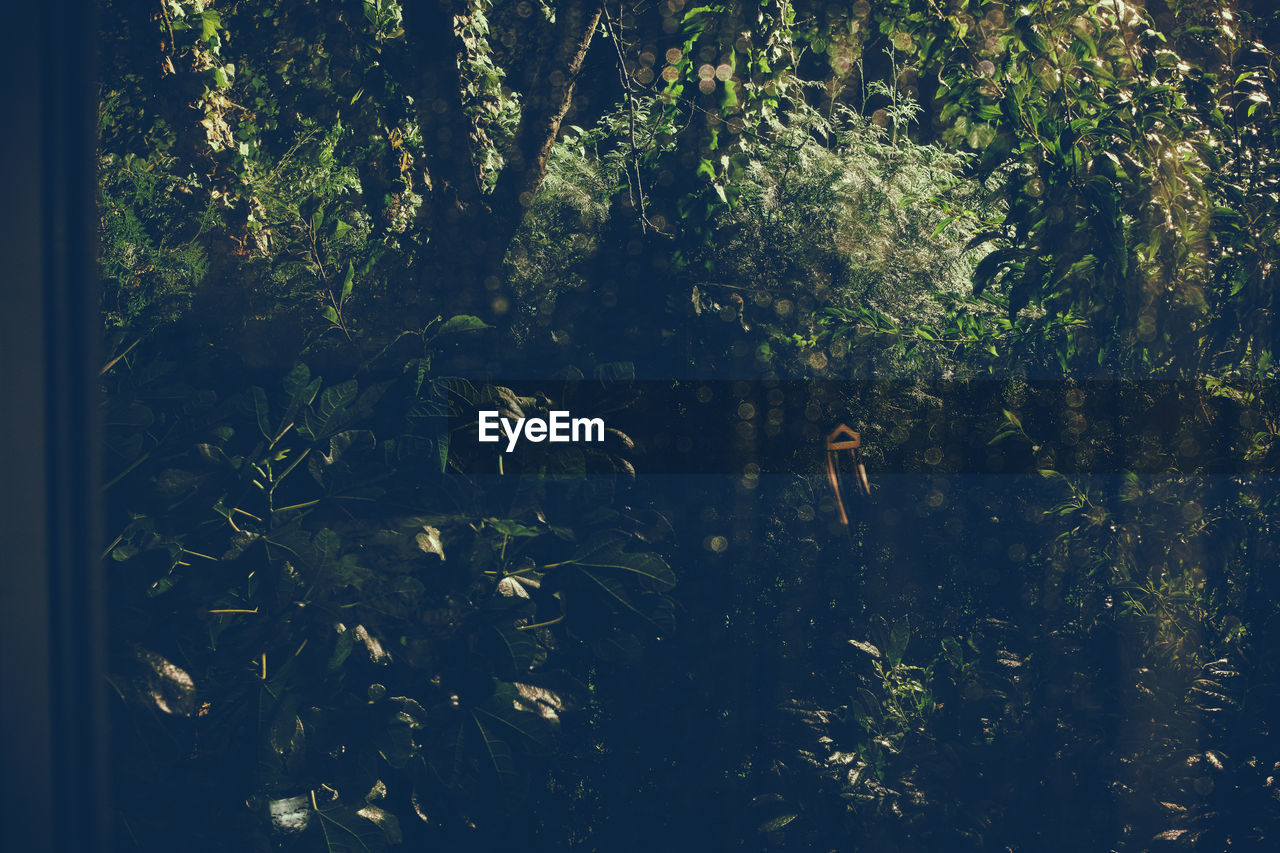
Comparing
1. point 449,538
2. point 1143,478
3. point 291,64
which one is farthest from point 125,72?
point 1143,478

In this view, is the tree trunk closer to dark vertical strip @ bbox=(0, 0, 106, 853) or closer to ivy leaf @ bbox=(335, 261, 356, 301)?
ivy leaf @ bbox=(335, 261, 356, 301)

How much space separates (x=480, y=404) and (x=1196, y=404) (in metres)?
1.39

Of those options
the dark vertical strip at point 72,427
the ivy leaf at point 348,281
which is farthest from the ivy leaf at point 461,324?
the dark vertical strip at point 72,427

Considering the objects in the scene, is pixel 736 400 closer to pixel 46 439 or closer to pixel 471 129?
pixel 471 129

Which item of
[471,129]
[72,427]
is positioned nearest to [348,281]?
[471,129]

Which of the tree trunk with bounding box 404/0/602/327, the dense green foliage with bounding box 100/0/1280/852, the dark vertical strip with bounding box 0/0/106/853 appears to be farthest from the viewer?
the tree trunk with bounding box 404/0/602/327

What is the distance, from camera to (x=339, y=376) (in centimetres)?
161

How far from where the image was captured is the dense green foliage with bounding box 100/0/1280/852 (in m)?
1.57

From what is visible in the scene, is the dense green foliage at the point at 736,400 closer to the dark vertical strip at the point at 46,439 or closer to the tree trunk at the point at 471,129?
the tree trunk at the point at 471,129

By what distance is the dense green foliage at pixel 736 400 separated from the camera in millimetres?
1570

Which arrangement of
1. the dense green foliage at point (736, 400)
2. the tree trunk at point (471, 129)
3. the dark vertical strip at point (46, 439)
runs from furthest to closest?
the tree trunk at point (471, 129) < the dense green foliage at point (736, 400) < the dark vertical strip at point (46, 439)

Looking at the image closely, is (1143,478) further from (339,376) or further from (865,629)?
(339,376)

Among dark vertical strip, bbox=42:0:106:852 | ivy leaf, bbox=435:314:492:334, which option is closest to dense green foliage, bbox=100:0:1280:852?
ivy leaf, bbox=435:314:492:334

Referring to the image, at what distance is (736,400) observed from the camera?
1.74 m
